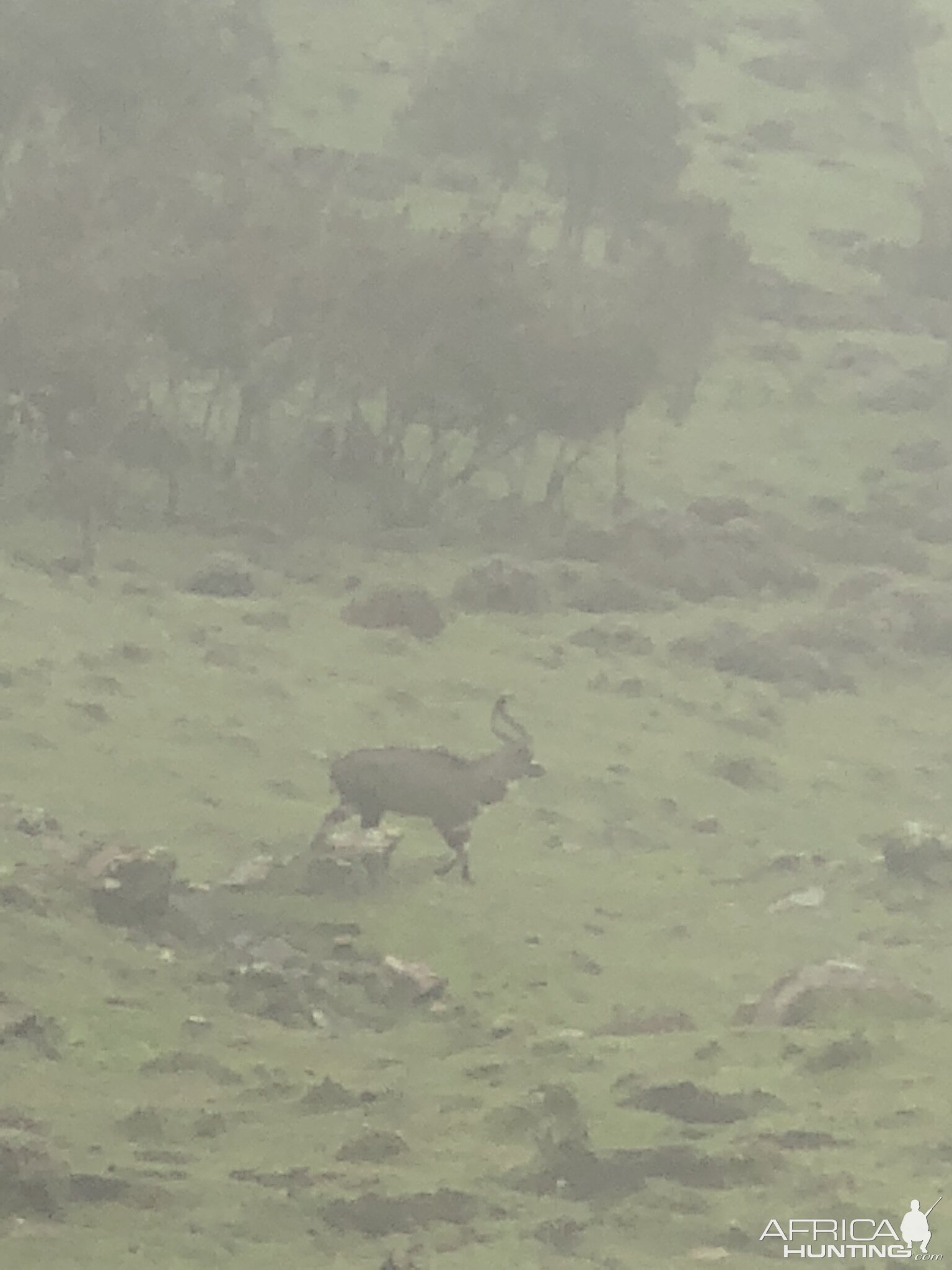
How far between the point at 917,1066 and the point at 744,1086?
1.46 m

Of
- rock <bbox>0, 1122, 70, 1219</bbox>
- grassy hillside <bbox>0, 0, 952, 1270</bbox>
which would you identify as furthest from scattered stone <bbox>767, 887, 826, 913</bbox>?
rock <bbox>0, 1122, 70, 1219</bbox>

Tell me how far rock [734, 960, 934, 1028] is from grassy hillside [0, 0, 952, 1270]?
12cm

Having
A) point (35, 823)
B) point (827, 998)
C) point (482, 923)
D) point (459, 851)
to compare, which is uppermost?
point (35, 823)

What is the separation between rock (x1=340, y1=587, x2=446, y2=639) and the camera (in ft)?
94.9

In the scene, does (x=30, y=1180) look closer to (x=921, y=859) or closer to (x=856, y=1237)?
(x=856, y=1237)

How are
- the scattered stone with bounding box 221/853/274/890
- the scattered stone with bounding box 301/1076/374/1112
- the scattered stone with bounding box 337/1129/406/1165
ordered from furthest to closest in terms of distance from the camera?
1. the scattered stone with bounding box 221/853/274/890
2. the scattered stone with bounding box 301/1076/374/1112
3. the scattered stone with bounding box 337/1129/406/1165

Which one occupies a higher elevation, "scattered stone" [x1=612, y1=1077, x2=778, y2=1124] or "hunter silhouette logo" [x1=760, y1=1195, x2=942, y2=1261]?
"scattered stone" [x1=612, y1=1077, x2=778, y2=1124]

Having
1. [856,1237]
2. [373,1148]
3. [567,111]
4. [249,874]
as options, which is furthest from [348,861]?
[567,111]

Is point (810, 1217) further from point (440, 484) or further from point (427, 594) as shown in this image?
point (440, 484)

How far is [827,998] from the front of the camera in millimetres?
14570

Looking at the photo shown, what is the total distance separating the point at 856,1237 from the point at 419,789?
8218mm

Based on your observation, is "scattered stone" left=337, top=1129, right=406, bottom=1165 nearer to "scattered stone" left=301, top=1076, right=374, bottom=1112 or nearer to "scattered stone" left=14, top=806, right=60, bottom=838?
"scattered stone" left=301, top=1076, right=374, bottom=1112

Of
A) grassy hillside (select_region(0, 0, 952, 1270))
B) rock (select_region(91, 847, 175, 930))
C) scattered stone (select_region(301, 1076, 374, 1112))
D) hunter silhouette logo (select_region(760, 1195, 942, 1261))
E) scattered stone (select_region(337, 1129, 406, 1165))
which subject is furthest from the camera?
rock (select_region(91, 847, 175, 930))

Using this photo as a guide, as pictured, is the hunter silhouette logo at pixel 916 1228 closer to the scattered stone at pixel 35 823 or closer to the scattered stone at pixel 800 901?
the scattered stone at pixel 800 901
